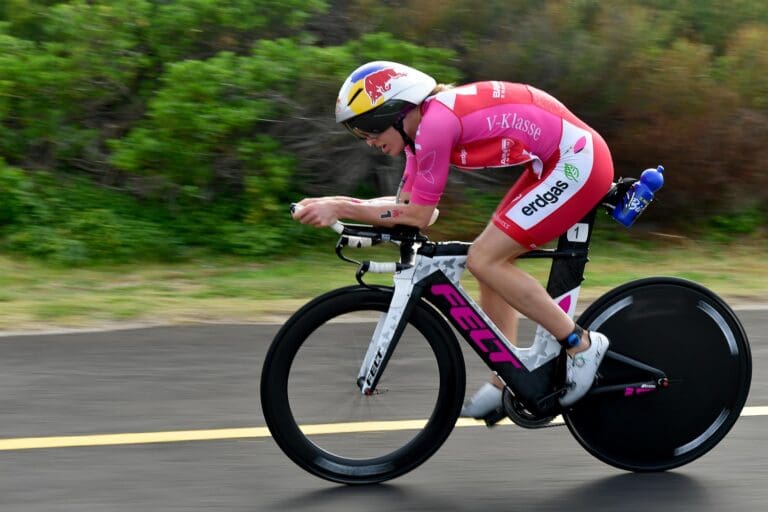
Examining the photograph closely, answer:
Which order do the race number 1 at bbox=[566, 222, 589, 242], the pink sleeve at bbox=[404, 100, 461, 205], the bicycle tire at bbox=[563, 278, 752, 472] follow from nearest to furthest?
the pink sleeve at bbox=[404, 100, 461, 205] → the race number 1 at bbox=[566, 222, 589, 242] → the bicycle tire at bbox=[563, 278, 752, 472]

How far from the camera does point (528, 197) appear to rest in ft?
15.3

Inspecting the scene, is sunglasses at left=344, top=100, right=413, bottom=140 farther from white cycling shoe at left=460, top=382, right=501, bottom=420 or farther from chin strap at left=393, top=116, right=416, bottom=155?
white cycling shoe at left=460, top=382, right=501, bottom=420

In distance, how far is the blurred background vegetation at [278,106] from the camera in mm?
10016

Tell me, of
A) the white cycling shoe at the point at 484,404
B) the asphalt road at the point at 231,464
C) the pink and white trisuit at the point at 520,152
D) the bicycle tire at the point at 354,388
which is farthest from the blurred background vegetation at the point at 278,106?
the pink and white trisuit at the point at 520,152

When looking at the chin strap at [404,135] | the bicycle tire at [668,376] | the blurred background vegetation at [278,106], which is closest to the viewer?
the chin strap at [404,135]

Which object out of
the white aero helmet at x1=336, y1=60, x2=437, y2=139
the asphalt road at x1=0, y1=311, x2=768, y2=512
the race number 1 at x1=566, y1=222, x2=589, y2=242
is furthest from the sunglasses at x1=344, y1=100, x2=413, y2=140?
the asphalt road at x1=0, y1=311, x2=768, y2=512

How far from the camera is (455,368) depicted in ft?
15.5

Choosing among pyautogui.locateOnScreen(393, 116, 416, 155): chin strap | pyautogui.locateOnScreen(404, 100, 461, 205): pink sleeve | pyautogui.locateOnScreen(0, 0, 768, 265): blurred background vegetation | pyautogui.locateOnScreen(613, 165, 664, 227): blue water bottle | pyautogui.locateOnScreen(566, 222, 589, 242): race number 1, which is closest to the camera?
pyautogui.locateOnScreen(404, 100, 461, 205): pink sleeve

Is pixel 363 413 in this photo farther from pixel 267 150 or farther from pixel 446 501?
pixel 267 150

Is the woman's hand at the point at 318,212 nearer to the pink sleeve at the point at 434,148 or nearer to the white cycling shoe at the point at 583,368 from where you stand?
the pink sleeve at the point at 434,148

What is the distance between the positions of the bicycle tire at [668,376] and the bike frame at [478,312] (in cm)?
17

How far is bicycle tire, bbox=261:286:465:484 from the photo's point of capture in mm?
4648

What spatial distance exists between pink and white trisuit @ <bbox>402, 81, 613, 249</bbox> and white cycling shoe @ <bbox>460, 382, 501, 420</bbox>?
63 centimetres

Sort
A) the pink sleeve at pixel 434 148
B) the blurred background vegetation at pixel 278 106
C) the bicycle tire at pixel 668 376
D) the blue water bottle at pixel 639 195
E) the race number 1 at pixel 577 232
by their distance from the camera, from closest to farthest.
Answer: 1. the pink sleeve at pixel 434 148
2. the blue water bottle at pixel 639 195
3. the race number 1 at pixel 577 232
4. the bicycle tire at pixel 668 376
5. the blurred background vegetation at pixel 278 106
